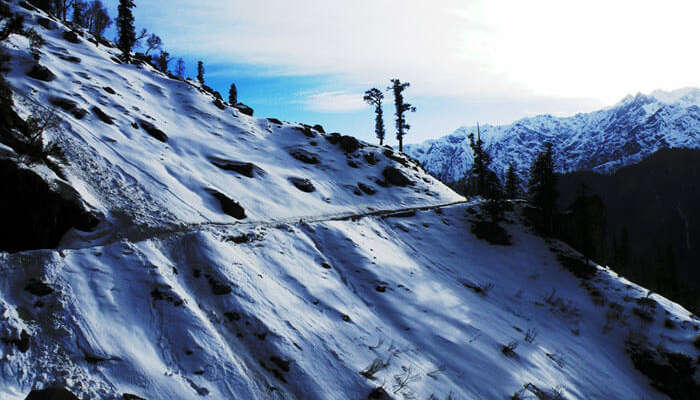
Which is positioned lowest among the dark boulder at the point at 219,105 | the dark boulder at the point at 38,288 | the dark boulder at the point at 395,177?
the dark boulder at the point at 395,177

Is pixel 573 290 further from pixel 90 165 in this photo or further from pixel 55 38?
pixel 55 38

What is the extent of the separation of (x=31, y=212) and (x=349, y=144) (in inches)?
1304

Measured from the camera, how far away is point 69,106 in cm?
2156

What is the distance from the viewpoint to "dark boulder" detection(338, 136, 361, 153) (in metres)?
41.2

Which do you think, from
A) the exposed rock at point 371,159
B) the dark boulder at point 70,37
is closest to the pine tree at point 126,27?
the dark boulder at point 70,37

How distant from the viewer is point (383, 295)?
617 inches

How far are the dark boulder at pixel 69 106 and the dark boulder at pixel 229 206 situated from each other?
10345 mm

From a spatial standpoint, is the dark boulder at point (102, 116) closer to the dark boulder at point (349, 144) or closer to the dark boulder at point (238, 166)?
the dark boulder at point (238, 166)

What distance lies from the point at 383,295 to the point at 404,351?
11.9 feet

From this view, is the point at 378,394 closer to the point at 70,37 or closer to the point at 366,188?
the point at 366,188

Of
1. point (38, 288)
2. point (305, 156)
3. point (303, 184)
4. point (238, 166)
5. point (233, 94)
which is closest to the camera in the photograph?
point (38, 288)

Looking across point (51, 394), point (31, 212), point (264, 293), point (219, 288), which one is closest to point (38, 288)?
point (31, 212)

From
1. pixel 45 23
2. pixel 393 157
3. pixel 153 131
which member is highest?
pixel 45 23

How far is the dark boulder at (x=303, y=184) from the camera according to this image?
1116 inches
